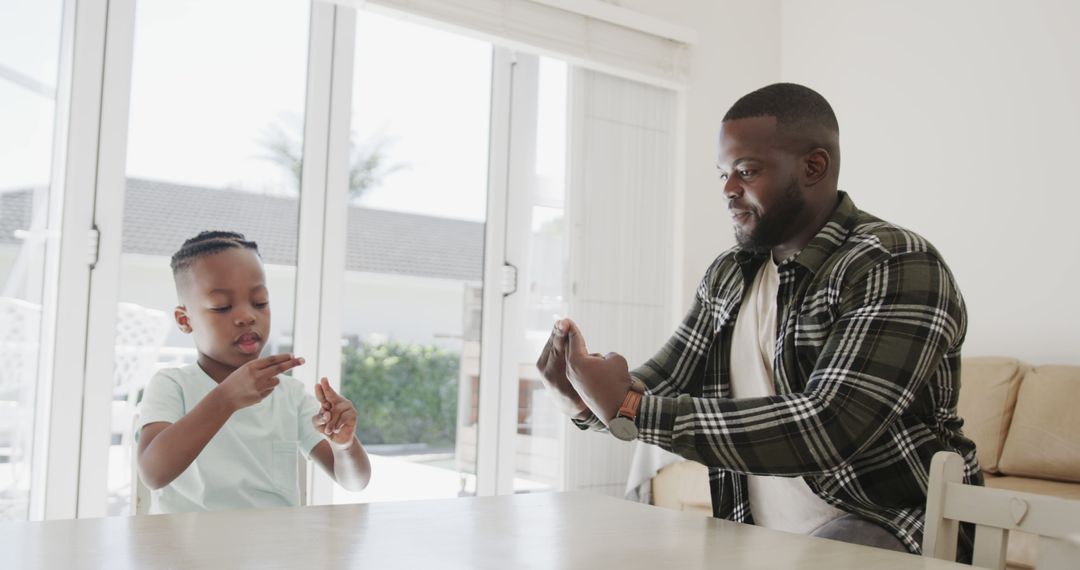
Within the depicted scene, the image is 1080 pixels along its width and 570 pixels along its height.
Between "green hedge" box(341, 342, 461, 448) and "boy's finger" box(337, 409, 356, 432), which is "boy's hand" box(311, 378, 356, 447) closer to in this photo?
"boy's finger" box(337, 409, 356, 432)

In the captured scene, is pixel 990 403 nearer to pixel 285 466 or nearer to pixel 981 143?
pixel 981 143

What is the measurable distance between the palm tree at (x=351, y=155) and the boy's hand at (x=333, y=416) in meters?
1.85

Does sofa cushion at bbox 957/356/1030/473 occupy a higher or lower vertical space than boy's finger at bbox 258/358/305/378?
lower

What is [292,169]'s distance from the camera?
3133 millimetres

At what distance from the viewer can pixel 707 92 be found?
4.14 meters

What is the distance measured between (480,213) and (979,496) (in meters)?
2.71

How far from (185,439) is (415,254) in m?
2.06

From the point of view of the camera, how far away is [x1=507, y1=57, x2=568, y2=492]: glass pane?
3631 mm

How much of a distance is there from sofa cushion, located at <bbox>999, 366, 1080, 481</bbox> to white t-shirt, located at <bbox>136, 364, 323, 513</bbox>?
2386mm

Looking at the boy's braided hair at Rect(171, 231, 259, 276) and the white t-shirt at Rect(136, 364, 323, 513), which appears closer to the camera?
the white t-shirt at Rect(136, 364, 323, 513)

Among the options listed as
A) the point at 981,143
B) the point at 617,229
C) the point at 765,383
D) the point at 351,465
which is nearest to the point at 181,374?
the point at 351,465

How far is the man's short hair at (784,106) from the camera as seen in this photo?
1.47 m

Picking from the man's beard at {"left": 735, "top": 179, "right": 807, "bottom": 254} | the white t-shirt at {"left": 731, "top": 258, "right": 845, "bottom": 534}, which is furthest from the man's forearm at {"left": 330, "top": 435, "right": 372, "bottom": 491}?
the man's beard at {"left": 735, "top": 179, "right": 807, "bottom": 254}

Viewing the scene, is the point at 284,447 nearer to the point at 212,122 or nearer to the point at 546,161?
the point at 212,122
